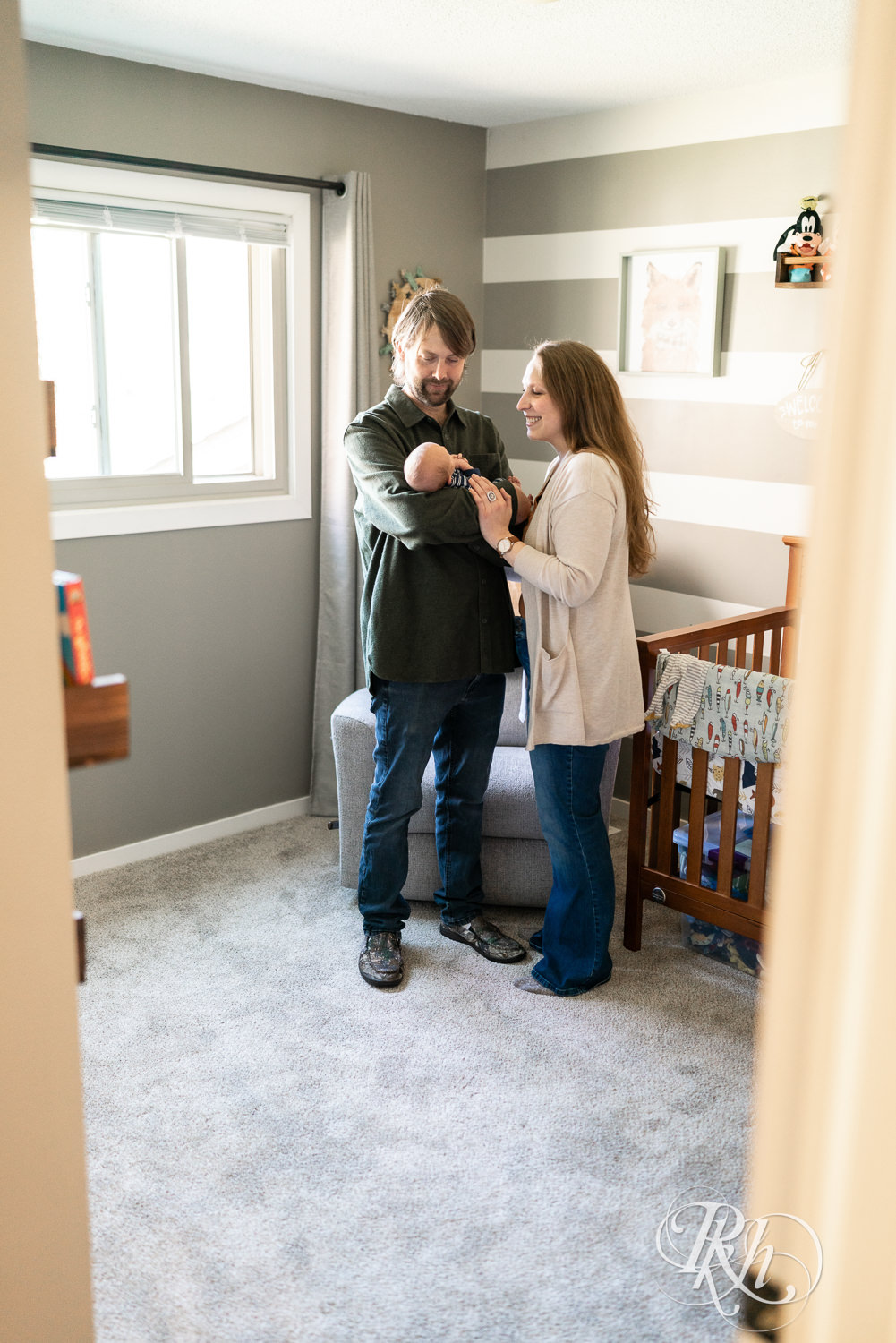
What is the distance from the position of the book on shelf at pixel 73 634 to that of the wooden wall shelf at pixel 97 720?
0.04ft

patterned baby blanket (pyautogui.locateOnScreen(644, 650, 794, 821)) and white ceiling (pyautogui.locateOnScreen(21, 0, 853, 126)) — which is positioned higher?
white ceiling (pyautogui.locateOnScreen(21, 0, 853, 126))

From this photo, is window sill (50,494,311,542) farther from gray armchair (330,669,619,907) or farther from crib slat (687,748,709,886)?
crib slat (687,748,709,886)

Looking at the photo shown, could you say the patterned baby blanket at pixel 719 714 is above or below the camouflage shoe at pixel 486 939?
above

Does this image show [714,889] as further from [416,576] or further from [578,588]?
[416,576]

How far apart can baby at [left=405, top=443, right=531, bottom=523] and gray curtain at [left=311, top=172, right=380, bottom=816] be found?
1.14m

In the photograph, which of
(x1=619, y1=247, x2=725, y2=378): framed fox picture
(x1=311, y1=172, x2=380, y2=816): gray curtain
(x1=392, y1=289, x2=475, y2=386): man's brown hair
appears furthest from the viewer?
(x1=311, y1=172, x2=380, y2=816): gray curtain

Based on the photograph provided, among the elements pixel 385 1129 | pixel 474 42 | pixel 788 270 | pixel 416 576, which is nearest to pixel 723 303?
pixel 788 270

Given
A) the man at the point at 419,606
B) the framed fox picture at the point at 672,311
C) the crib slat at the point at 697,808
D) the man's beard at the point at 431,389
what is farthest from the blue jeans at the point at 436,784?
the framed fox picture at the point at 672,311

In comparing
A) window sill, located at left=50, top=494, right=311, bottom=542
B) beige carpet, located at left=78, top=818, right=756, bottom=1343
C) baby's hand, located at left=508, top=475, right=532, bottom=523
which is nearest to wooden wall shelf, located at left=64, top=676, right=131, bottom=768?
beige carpet, located at left=78, top=818, right=756, bottom=1343

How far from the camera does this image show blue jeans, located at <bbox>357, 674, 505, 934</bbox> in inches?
98.7

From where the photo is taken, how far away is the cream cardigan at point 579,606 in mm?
2209

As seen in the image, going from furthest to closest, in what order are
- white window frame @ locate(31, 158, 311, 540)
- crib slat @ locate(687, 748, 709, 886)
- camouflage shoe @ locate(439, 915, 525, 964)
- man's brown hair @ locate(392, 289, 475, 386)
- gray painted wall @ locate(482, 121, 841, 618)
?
gray painted wall @ locate(482, 121, 841, 618) < white window frame @ locate(31, 158, 311, 540) < camouflage shoe @ locate(439, 915, 525, 964) < crib slat @ locate(687, 748, 709, 886) < man's brown hair @ locate(392, 289, 475, 386)

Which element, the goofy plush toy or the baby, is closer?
the baby

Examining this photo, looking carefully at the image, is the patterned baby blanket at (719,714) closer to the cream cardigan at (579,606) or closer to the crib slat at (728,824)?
the crib slat at (728,824)
